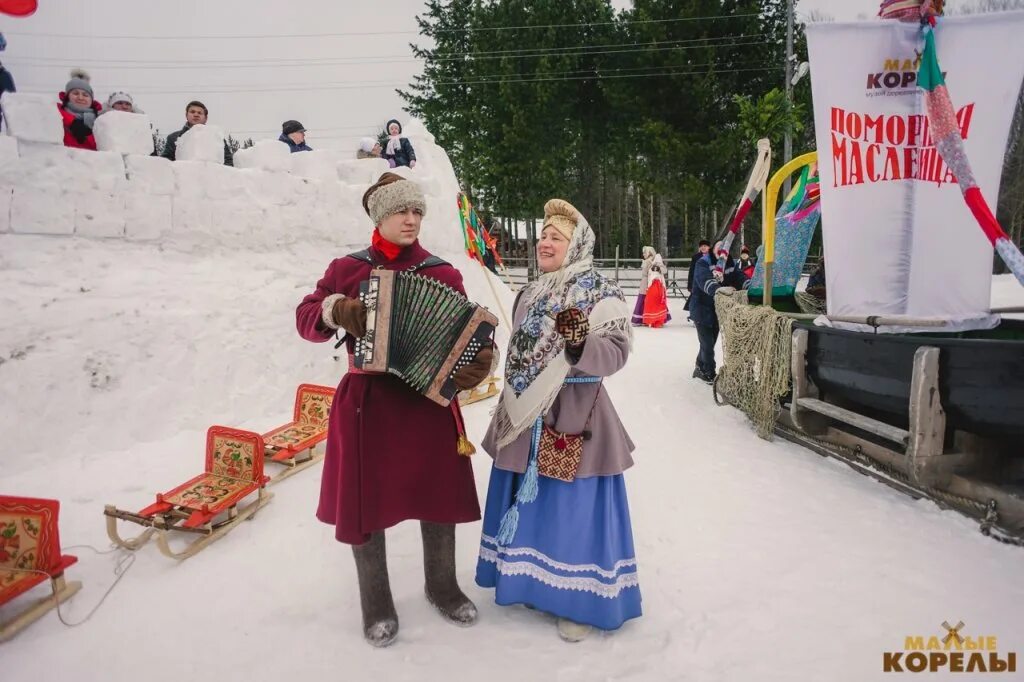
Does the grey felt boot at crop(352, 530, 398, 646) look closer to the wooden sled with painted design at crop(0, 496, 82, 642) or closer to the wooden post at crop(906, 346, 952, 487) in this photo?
the wooden sled with painted design at crop(0, 496, 82, 642)

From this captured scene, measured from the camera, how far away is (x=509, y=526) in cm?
252

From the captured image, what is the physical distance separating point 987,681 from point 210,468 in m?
4.29

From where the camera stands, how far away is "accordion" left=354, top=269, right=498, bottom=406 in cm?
214

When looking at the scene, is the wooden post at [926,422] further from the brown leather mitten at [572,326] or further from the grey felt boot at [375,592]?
the grey felt boot at [375,592]

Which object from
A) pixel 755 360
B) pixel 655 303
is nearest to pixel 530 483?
pixel 755 360

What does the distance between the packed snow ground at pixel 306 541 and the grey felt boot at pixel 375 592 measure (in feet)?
0.21

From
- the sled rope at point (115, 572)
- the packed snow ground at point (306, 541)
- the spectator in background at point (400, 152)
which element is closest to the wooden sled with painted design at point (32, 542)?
the sled rope at point (115, 572)

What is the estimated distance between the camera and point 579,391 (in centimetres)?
250

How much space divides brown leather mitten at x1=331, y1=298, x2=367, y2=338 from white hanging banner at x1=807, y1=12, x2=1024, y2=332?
364 centimetres

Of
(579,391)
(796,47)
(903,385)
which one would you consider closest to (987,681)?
(903,385)

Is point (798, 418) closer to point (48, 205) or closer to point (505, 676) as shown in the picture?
point (505, 676)

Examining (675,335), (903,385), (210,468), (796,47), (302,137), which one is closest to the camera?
(903,385)

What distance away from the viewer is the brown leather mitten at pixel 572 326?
2223mm

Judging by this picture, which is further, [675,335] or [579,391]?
[675,335]
